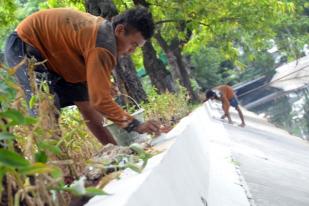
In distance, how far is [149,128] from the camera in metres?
3.39

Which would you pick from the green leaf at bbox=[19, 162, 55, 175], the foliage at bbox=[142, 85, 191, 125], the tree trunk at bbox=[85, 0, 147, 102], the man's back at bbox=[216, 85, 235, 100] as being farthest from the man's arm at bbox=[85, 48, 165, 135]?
the man's back at bbox=[216, 85, 235, 100]

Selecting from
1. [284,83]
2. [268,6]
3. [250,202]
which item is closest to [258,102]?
[284,83]

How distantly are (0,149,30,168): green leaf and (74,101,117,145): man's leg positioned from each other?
2.58 meters

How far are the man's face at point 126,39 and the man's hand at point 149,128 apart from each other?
0.54 metres

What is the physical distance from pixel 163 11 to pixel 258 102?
2490 cm

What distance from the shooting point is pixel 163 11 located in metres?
14.9

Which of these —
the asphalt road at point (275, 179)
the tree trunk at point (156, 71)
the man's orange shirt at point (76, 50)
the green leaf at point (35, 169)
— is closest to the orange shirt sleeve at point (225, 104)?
the tree trunk at point (156, 71)

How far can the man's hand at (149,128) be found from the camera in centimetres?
338

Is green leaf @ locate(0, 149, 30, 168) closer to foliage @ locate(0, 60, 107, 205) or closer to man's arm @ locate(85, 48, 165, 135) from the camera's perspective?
foliage @ locate(0, 60, 107, 205)

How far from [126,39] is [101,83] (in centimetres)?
47

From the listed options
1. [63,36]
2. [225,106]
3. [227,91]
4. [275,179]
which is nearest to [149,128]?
[63,36]

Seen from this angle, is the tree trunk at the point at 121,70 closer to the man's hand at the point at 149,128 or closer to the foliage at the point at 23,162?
the man's hand at the point at 149,128

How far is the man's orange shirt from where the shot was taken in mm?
3238

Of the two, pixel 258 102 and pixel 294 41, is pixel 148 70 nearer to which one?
pixel 294 41
